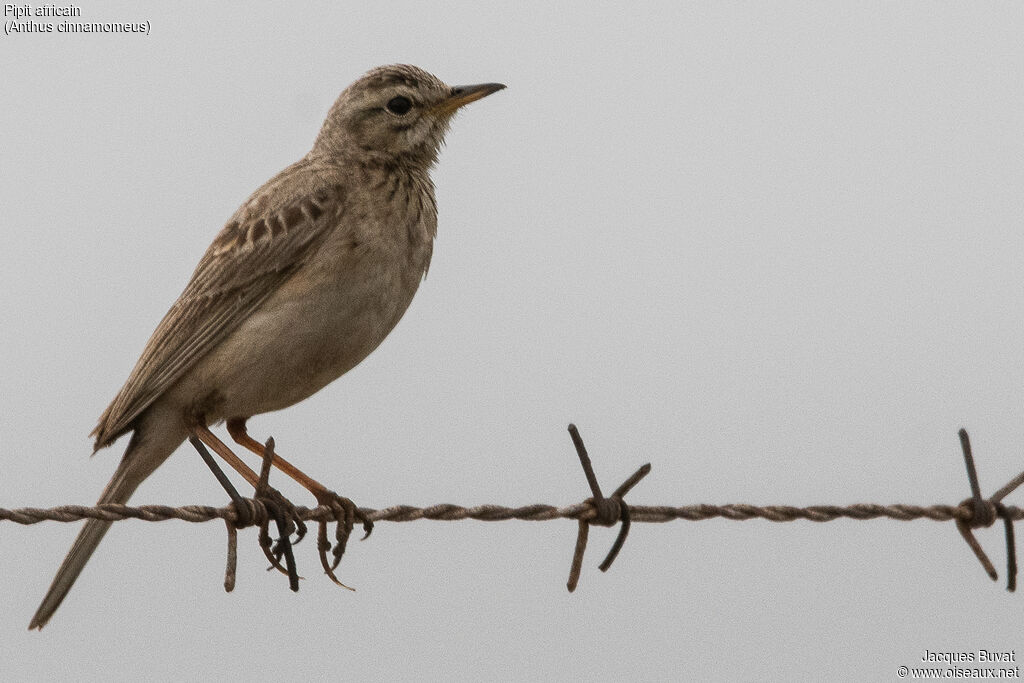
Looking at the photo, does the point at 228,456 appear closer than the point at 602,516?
No

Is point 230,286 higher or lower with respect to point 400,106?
lower

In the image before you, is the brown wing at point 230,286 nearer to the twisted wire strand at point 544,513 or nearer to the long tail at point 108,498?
the long tail at point 108,498

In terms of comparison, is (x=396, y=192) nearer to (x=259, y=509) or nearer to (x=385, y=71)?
(x=385, y=71)

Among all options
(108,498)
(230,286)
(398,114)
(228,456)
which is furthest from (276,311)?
(398,114)

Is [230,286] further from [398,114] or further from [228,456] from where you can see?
[398,114]

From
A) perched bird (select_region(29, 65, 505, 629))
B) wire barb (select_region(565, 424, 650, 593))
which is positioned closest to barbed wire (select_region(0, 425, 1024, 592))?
wire barb (select_region(565, 424, 650, 593))

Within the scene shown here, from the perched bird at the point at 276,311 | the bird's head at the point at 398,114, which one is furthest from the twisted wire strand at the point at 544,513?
the bird's head at the point at 398,114

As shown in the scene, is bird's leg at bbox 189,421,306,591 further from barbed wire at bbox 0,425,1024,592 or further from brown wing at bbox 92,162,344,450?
brown wing at bbox 92,162,344,450
